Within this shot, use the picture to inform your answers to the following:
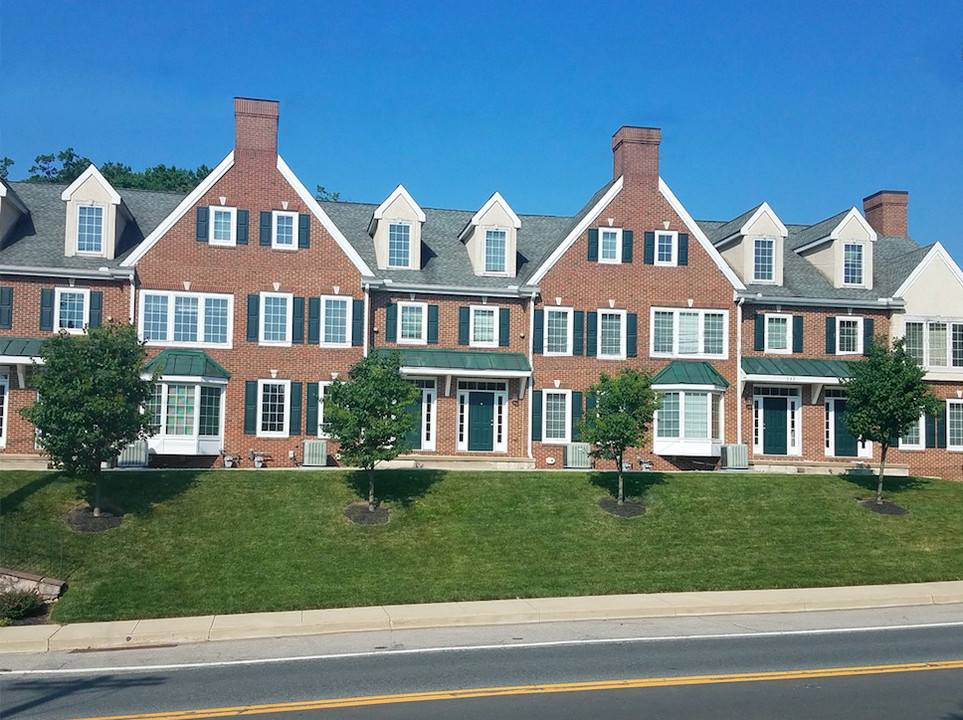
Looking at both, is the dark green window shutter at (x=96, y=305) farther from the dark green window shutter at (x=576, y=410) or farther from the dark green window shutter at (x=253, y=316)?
the dark green window shutter at (x=576, y=410)

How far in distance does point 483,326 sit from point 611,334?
4671 millimetres

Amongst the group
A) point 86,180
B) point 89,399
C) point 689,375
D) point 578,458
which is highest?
point 86,180

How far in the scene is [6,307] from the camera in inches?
1239

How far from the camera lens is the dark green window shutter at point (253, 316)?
1286 inches

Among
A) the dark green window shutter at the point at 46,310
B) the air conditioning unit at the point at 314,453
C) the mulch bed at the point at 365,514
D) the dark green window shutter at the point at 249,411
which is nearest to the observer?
the mulch bed at the point at 365,514

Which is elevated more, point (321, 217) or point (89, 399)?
point (321, 217)

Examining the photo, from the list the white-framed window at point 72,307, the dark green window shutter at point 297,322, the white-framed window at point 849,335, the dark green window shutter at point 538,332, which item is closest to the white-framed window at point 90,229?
the white-framed window at point 72,307

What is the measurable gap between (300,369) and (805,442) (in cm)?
1875

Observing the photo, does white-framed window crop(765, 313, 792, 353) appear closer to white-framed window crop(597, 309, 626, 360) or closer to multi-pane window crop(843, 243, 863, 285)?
multi-pane window crop(843, 243, 863, 285)

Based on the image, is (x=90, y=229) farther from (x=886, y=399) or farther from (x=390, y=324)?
(x=886, y=399)

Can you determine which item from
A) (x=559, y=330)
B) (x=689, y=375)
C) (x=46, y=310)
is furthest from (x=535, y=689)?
(x=46, y=310)

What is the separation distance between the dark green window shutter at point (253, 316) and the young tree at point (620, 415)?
1192 centimetres

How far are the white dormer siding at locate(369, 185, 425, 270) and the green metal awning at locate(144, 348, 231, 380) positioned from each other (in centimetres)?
698

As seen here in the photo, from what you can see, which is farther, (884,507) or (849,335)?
(849,335)
